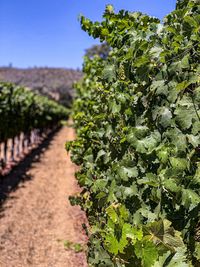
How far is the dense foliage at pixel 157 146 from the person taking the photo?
2.77 metres

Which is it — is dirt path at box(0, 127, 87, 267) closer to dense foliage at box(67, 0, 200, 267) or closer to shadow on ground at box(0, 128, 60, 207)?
shadow on ground at box(0, 128, 60, 207)

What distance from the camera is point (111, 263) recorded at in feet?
11.6

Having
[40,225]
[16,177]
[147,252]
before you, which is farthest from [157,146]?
[16,177]

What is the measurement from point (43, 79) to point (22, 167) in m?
103

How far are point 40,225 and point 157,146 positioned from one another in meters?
7.73

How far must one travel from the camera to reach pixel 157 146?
10.3 ft

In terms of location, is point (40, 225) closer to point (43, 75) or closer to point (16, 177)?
point (16, 177)

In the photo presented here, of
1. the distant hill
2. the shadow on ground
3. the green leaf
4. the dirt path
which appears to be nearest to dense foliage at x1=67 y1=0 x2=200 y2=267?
the green leaf

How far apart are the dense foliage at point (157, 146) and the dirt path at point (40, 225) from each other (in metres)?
4.44

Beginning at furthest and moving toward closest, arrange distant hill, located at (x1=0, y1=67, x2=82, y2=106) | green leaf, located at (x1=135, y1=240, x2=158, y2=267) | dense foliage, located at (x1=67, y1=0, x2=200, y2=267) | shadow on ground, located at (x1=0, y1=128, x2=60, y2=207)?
distant hill, located at (x1=0, y1=67, x2=82, y2=106), shadow on ground, located at (x1=0, y1=128, x2=60, y2=207), dense foliage, located at (x1=67, y1=0, x2=200, y2=267), green leaf, located at (x1=135, y1=240, x2=158, y2=267)

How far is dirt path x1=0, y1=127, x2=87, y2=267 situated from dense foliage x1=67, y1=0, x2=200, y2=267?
4.44 metres

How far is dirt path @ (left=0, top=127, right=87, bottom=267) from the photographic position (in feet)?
26.4

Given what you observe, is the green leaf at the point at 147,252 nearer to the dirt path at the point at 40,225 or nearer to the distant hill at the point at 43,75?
the dirt path at the point at 40,225

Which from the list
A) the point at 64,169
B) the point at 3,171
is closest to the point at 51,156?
the point at 64,169
